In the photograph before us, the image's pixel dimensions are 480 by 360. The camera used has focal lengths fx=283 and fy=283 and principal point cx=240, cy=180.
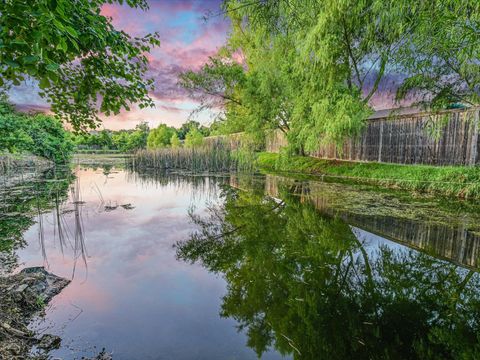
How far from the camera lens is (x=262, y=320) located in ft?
6.99

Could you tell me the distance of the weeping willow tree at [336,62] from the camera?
3871 millimetres

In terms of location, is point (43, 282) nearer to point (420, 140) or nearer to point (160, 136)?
point (420, 140)

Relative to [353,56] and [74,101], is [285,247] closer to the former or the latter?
[74,101]

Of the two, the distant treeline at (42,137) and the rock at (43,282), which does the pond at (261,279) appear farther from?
the distant treeline at (42,137)

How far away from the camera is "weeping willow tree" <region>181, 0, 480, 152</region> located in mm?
3871

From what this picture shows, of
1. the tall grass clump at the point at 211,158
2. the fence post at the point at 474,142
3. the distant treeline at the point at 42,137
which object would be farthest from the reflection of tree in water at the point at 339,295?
the distant treeline at the point at 42,137

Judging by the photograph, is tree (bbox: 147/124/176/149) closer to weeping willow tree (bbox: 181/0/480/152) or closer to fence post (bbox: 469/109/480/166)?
weeping willow tree (bbox: 181/0/480/152)

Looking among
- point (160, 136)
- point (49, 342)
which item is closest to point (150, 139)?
point (160, 136)

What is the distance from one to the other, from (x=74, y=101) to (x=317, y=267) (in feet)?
10.2

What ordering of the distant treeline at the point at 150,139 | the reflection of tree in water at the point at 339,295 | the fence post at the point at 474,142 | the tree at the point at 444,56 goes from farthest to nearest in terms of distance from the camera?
the distant treeline at the point at 150,139 < the fence post at the point at 474,142 < the tree at the point at 444,56 < the reflection of tree in water at the point at 339,295

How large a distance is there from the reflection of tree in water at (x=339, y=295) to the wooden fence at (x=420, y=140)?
3.96 m

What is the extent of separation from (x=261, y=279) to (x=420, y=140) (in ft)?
25.4

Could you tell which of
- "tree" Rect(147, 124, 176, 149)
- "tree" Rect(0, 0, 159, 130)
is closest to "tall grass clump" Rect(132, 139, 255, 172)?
"tree" Rect(0, 0, 159, 130)

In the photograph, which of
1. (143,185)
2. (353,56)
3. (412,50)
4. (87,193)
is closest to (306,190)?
(412,50)
